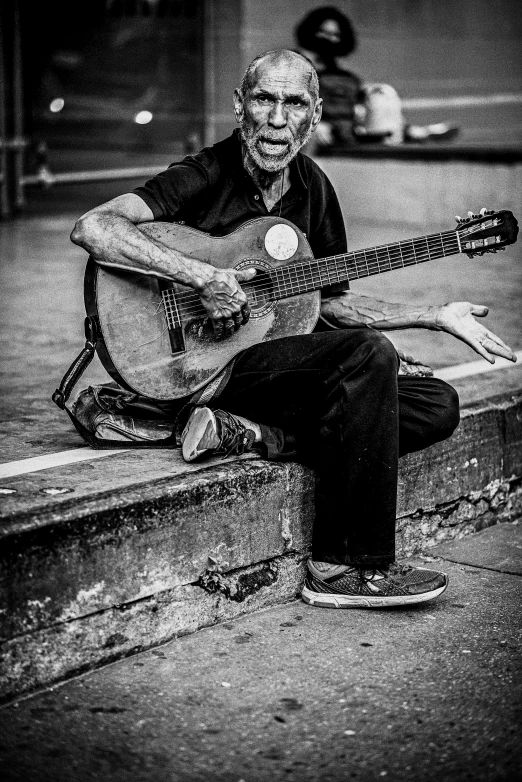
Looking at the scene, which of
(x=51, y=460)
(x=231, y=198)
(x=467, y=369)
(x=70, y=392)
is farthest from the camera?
(x=467, y=369)

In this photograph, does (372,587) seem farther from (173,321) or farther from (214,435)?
(173,321)

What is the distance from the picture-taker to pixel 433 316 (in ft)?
12.2

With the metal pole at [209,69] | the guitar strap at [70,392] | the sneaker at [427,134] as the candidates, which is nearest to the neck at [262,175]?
the guitar strap at [70,392]

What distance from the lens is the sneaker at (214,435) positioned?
3.41 m

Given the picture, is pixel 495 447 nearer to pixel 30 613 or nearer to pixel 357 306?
pixel 357 306

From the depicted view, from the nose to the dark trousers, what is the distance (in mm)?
671

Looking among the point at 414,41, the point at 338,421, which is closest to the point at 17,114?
the point at 414,41

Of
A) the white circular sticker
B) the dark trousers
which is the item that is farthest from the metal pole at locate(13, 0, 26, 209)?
the dark trousers

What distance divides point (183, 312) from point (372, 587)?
101cm

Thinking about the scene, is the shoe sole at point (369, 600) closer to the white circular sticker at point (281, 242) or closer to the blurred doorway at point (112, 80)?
the white circular sticker at point (281, 242)

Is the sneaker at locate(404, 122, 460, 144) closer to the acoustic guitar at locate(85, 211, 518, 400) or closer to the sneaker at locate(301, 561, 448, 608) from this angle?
the acoustic guitar at locate(85, 211, 518, 400)

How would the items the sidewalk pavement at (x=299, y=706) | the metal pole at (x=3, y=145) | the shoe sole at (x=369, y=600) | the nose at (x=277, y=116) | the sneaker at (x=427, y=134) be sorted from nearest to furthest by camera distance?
the sidewalk pavement at (x=299, y=706)
the shoe sole at (x=369, y=600)
the nose at (x=277, y=116)
the metal pole at (x=3, y=145)
the sneaker at (x=427, y=134)

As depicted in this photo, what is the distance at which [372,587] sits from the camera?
3482 millimetres

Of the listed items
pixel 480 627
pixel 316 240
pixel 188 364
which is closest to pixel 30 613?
pixel 188 364
